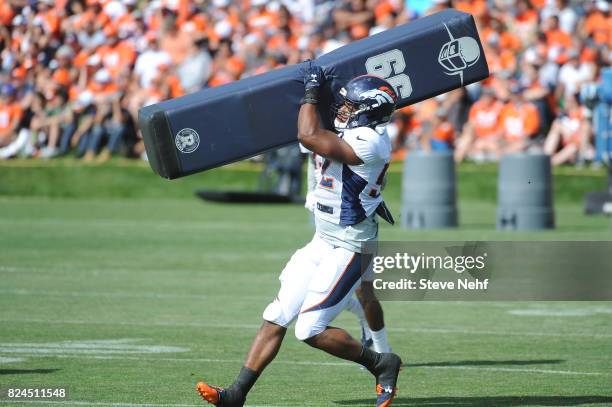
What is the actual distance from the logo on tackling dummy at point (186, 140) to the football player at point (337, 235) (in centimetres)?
138

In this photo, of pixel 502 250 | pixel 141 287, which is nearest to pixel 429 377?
pixel 141 287

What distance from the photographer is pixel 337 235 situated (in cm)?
768

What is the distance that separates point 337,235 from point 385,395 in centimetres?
94

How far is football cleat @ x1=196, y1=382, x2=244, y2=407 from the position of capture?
731 centimetres

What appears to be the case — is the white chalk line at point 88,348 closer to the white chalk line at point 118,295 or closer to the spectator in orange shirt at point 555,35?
the white chalk line at point 118,295

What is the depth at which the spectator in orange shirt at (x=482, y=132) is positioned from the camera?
24.9 meters

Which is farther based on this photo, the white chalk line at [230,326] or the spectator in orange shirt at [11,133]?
the spectator in orange shirt at [11,133]

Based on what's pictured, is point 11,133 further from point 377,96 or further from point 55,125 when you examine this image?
point 377,96

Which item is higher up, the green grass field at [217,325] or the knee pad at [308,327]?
the knee pad at [308,327]

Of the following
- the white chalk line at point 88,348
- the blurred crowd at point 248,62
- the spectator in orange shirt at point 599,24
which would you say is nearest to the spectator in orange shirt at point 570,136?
the blurred crowd at point 248,62

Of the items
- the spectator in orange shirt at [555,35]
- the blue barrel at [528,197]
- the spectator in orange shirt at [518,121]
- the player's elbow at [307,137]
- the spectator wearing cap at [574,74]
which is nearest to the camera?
the player's elbow at [307,137]

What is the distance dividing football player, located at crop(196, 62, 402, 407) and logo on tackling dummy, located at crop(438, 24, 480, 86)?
70.5 inches

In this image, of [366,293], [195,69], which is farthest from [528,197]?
[366,293]

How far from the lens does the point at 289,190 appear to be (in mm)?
26219
